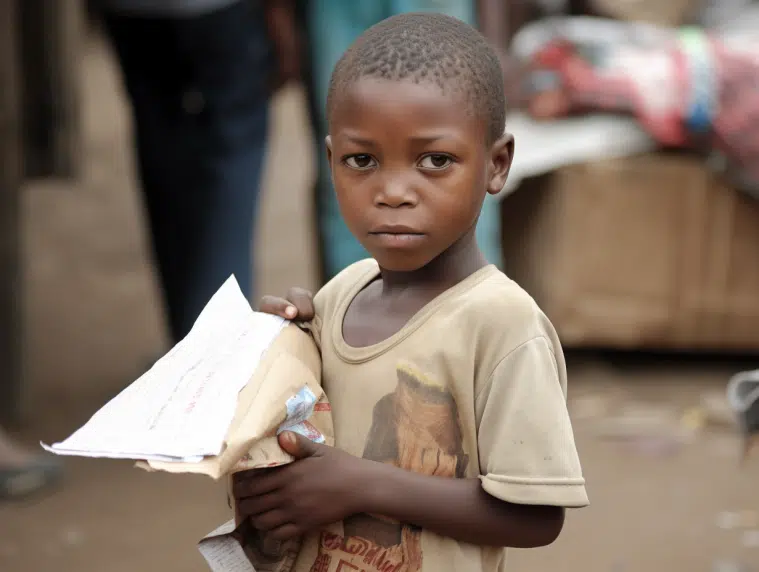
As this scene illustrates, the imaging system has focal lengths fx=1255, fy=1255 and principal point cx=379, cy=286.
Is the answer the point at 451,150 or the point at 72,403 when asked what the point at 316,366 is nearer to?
the point at 451,150

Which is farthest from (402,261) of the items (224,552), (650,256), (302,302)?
(650,256)

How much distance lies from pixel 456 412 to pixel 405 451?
0.28 ft

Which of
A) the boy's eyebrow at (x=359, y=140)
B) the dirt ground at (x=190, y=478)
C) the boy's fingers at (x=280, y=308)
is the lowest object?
the dirt ground at (x=190, y=478)

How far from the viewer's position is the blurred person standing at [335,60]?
323cm

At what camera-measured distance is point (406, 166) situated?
1.53m

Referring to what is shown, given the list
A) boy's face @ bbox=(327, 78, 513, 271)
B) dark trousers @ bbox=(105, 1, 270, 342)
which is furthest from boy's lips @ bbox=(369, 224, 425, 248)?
dark trousers @ bbox=(105, 1, 270, 342)

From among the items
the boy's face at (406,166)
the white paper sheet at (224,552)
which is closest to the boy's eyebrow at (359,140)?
the boy's face at (406,166)

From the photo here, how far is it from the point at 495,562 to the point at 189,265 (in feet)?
8.06

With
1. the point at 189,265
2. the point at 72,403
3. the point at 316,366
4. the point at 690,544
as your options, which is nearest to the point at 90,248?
the point at 72,403

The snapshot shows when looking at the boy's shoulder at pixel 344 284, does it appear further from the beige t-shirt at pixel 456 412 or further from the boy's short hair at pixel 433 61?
the boy's short hair at pixel 433 61

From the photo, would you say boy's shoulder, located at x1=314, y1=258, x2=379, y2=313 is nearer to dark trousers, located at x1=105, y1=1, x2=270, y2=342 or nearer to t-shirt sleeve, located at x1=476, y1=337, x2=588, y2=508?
t-shirt sleeve, located at x1=476, y1=337, x2=588, y2=508

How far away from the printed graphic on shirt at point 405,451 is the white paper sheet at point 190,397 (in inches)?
7.4

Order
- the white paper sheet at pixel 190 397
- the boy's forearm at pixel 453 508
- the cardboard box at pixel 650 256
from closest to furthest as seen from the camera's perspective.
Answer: the white paper sheet at pixel 190 397 < the boy's forearm at pixel 453 508 < the cardboard box at pixel 650 256

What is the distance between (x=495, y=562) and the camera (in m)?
1.65
